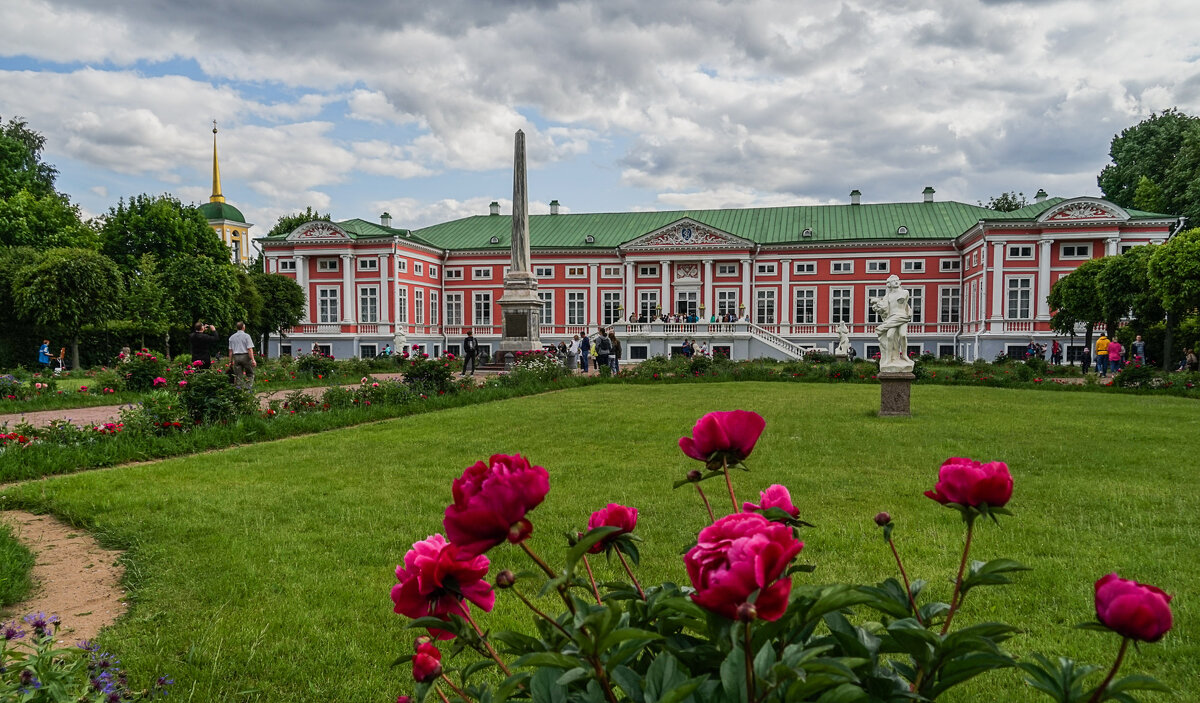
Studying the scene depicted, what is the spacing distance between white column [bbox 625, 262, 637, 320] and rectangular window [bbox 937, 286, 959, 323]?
17486 millimetres

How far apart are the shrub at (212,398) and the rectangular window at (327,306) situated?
34.6m

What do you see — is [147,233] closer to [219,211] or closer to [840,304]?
[219,211]

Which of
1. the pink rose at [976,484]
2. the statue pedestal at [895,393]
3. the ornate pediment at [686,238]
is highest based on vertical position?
the ornate pediment at [686,238]

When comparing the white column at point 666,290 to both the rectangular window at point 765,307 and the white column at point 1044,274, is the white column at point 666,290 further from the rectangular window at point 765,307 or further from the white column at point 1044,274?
the white column at point 1044,274

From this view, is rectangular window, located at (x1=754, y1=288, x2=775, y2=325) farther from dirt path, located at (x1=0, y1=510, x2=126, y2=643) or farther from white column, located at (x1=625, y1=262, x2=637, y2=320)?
dirt path, located at (x1=0, y1=510, x2=126, y2=643)

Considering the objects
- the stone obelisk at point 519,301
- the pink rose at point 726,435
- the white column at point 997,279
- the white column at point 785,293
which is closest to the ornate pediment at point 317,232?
the stone obelisk at point 519,301

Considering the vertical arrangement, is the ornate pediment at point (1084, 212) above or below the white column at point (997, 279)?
above

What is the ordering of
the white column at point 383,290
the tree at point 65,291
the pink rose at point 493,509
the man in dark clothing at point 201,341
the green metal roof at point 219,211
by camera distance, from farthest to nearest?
1. the green metal roof at point 219,211
2. the white column at point 383,290
3. the tree at point 65,291
4. the man in dark clothing at point 201,341
5. the pink rose at point 493,509

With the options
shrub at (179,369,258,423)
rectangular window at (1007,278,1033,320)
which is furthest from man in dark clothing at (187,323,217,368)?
rectangular window at (1007,278,1033,320)

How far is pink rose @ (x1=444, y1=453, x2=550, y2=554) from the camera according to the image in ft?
3.78

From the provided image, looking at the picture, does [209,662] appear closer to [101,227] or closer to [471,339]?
[471,339]

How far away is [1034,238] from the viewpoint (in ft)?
120

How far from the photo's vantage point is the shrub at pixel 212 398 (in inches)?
385

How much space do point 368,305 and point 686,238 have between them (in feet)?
62.3
